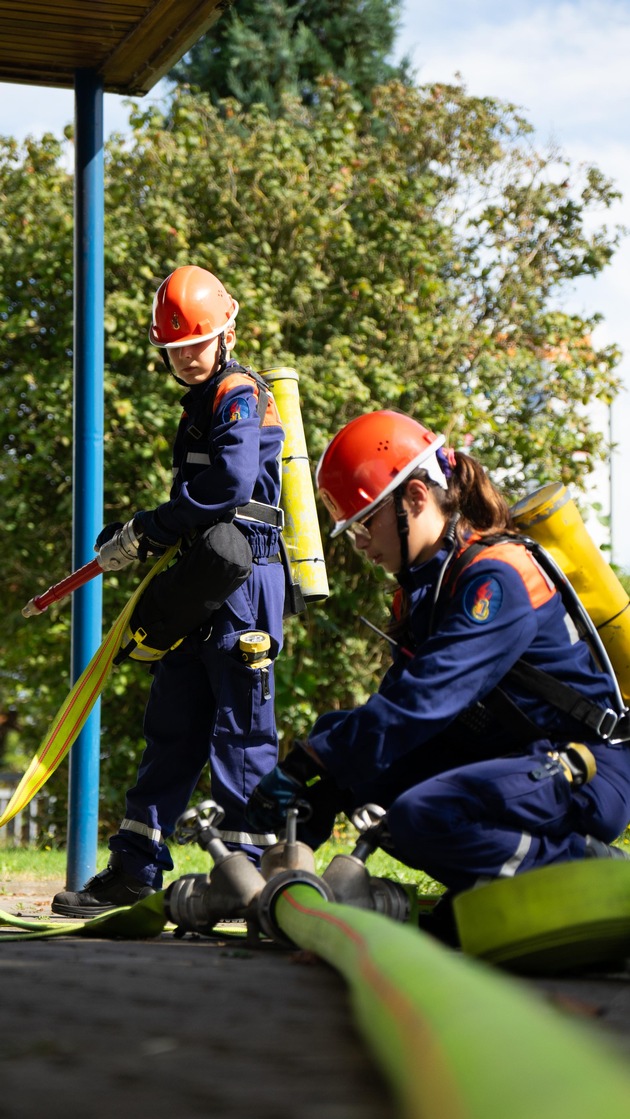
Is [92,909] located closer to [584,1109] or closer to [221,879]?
[221,879]

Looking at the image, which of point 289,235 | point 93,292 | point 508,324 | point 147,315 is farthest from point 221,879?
point 508,324

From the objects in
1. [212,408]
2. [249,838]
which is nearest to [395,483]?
[212,408]

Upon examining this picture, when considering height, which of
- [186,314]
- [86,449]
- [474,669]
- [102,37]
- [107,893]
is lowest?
[107,893]

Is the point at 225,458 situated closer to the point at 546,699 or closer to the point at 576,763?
the point at 546,699

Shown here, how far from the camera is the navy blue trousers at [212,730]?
4.34 meters

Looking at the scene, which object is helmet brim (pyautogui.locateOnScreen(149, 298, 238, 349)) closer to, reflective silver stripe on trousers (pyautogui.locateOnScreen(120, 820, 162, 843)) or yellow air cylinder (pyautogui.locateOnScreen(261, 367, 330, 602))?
yellow air cylinder (pyautogui.locateOnScreen(261, 367, 330, 602))

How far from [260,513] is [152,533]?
0.37 m

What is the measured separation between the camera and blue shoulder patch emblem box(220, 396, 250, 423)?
4.44 m

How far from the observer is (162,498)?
842 centimetres

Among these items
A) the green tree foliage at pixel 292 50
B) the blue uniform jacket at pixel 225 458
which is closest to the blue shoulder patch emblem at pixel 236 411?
the blue uniform jacket at pixel 225 458

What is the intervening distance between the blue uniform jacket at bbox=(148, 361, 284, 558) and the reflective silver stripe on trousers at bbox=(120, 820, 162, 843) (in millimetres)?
950

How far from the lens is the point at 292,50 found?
63.8 feet

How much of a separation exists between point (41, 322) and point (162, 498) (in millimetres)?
1560

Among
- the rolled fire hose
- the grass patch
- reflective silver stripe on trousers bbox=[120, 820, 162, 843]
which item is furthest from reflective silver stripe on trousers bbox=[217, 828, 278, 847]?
the rolled fire hose
